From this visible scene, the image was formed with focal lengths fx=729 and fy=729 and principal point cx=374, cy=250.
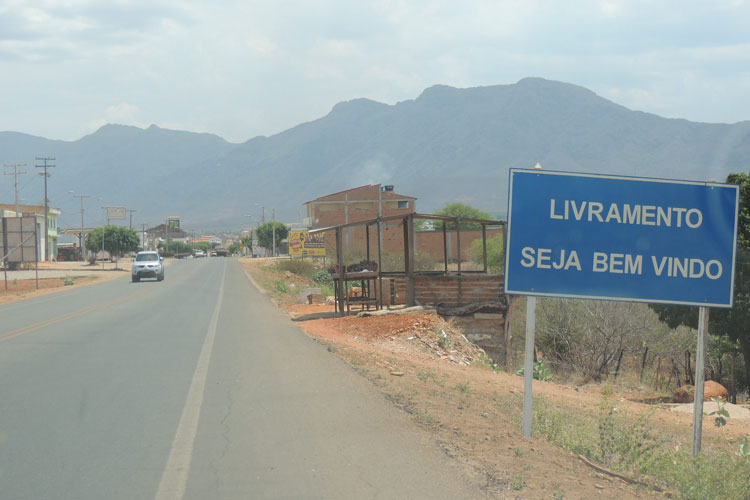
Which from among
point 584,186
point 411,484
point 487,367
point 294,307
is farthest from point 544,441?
point 294,307

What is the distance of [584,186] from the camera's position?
6.95 metres

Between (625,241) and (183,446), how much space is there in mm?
4529

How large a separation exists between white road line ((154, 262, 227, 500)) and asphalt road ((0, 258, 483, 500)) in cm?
1

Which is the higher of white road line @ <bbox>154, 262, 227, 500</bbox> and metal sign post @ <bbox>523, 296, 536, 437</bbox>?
metal sign post @ <bbox>523, 296, 536, 437</bbox>

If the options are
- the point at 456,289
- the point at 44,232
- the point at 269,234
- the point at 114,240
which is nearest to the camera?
the point at 456,289

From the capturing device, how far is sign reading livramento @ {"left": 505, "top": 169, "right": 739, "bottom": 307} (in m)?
6.95

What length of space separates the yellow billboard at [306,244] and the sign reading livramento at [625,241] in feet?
172

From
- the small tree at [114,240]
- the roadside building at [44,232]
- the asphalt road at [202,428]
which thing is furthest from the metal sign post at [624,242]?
the small tree at [114,240]

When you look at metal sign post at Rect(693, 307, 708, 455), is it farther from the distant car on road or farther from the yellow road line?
the distant car on road

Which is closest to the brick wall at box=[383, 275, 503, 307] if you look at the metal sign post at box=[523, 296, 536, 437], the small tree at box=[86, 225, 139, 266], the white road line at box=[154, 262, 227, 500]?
the white road line at box=[154, 262, 227, 500]

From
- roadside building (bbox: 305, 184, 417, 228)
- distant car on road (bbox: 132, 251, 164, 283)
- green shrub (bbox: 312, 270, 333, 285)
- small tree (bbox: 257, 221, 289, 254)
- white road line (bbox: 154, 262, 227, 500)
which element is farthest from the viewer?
small tree (bbox: 257, 221, 289, 254)

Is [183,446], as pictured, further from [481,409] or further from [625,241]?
[625,241]

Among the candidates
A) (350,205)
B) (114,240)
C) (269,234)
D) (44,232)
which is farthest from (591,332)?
(269,234)

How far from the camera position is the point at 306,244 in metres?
60.7
